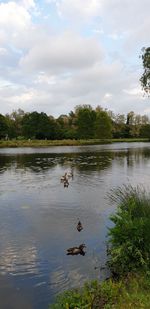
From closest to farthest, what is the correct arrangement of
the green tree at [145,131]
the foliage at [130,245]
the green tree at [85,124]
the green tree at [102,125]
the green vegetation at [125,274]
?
1. the green vegetation at [125,274]
2. the foliage at [130,245]
3. the green tree at [102,125]
4. the green tree at [85,124]
5. the green tree at [145,131]

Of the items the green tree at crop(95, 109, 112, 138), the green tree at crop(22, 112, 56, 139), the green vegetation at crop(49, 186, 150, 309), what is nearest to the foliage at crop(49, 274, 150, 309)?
the green vegetation at crop(49, 186, 150, 309)

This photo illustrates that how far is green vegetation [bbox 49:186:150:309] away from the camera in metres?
8.60

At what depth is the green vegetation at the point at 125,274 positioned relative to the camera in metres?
8.60

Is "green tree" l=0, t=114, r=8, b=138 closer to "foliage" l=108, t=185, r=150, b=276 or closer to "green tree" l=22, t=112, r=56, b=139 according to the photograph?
"green tree" l=22, t=112, r=56, b=139

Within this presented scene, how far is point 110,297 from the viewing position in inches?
350

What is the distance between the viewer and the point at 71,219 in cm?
1902

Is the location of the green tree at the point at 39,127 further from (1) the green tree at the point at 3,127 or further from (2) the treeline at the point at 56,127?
(1) the green tree at the point at 3,127

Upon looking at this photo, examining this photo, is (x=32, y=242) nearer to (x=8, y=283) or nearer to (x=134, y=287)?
(x=8, y=283)

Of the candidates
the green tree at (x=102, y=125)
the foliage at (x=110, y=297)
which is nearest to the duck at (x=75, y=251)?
the foliage at (x=110, y=297)

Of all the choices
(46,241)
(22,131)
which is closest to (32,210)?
(46,241)

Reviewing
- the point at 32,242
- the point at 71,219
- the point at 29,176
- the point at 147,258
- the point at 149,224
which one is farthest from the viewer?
the point at 29,176

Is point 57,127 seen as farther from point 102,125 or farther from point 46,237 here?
point 46,237

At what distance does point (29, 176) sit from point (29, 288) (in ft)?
88.1

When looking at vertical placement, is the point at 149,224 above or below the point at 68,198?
above
